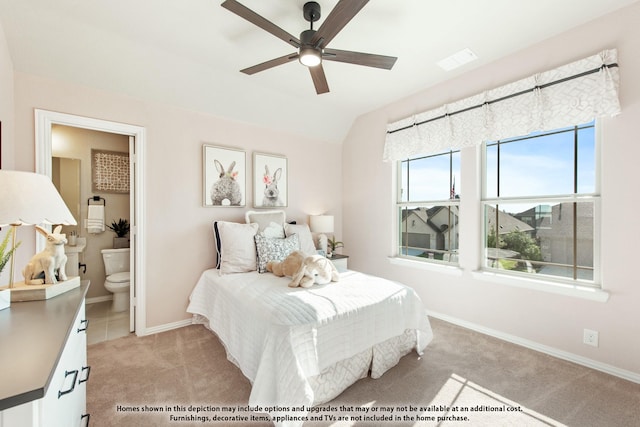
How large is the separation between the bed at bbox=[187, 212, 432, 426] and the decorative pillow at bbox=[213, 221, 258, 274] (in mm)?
172

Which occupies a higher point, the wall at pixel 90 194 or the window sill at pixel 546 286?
the wall at pixel 90 194

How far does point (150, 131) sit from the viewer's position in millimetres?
2736

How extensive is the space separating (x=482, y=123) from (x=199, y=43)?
272 centimetres

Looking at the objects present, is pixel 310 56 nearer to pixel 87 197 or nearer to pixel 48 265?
pixel 48 265

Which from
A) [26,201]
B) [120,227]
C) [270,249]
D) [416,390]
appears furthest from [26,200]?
[120,227]

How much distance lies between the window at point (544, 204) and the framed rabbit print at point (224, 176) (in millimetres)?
2708

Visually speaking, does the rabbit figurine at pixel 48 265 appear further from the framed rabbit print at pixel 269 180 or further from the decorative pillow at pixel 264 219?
the framed rabbit print at pixel 269 180

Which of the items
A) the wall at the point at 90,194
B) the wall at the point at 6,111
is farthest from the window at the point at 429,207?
the wall at the point at 90,194

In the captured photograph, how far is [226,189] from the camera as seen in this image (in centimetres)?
319

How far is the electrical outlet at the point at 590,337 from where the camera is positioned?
212 centimetres

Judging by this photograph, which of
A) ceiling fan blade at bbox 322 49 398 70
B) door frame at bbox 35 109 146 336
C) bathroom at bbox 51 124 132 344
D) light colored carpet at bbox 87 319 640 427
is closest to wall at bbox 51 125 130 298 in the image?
bathroom at bbox 51 124 132 344

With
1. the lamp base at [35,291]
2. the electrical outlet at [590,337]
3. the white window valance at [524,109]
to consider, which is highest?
the white window valance at [524,109]

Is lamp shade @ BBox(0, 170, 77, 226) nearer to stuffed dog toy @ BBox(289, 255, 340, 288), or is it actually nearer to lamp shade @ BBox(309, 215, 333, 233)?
stuffed dog toy @ BBox(289, 255, 340, 288)

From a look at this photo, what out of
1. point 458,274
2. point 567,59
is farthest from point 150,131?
point 567,59
